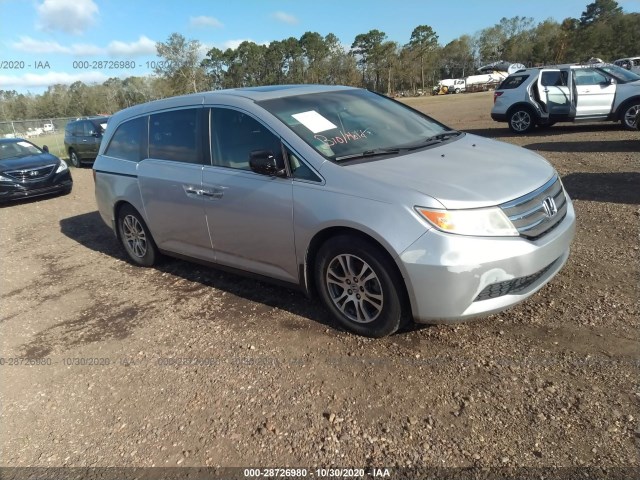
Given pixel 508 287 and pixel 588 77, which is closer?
pixel 508 287

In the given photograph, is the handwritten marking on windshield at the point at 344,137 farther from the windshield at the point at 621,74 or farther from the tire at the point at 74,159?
the tire at the point at 74,159

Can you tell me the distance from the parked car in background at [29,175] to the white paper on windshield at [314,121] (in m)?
8.85

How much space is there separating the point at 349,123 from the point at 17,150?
10703 mm

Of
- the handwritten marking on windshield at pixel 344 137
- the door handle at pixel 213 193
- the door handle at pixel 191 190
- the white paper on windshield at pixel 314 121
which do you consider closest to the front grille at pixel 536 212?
the handwritten marking on windshield at pixel 344 137

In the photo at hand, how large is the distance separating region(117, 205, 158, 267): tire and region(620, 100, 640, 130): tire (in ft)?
39.3

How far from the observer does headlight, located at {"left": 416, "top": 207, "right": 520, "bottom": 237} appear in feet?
9.32

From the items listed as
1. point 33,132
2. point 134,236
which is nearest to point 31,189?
point 134,236

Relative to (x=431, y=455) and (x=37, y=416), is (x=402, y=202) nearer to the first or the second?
(x=431, y=455)

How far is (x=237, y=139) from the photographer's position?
3.95 metres

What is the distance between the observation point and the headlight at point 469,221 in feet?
9.32

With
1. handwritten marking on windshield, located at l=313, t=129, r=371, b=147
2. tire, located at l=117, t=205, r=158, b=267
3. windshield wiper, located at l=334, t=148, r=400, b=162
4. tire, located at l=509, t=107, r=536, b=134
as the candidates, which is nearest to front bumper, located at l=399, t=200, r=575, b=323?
windshield wiper, located at l=334, t=148, r=400, b=162

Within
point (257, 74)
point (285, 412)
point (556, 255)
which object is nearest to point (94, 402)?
point (285, 412)

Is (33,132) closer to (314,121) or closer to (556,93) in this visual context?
(556,93)

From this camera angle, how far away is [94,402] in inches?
122
